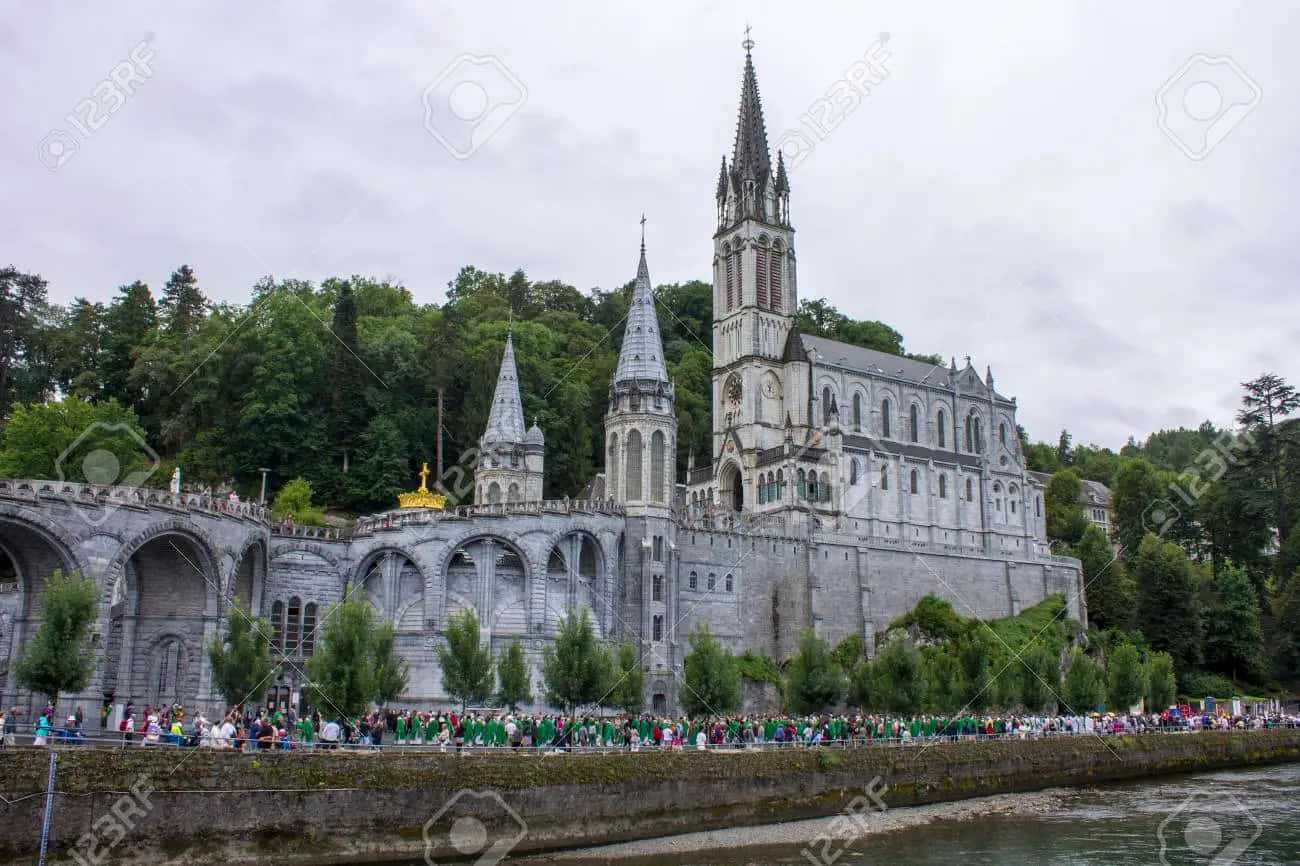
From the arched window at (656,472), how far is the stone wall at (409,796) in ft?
54.4

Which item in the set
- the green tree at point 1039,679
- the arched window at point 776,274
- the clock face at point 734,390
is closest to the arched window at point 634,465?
the green tree at point 1039,679

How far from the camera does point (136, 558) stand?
131 feet

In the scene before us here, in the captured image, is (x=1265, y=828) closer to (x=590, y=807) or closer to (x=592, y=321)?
(x=590, y=807)

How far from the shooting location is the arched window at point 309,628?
44625mm

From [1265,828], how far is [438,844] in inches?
918

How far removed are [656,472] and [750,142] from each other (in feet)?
137

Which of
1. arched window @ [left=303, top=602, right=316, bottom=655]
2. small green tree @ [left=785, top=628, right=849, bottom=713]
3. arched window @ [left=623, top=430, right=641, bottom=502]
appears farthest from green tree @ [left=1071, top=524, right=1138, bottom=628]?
arched window @ [left=303, top=602, right=316, bottom=655]

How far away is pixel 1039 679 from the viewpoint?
52250 millimetres

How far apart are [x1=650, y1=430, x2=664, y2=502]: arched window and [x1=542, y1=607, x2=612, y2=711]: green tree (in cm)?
1398

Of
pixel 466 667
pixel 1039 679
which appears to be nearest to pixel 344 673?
pixel 466 667

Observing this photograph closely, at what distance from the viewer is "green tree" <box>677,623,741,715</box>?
41344mm

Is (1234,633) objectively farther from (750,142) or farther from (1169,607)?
(750,142)

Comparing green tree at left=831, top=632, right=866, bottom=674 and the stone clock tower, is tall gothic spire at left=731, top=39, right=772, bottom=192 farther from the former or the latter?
green tree at left=831, top=632, right=866, bottom=674

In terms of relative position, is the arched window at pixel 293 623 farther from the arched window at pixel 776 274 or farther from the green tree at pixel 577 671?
the arched window at pixel 776 274
